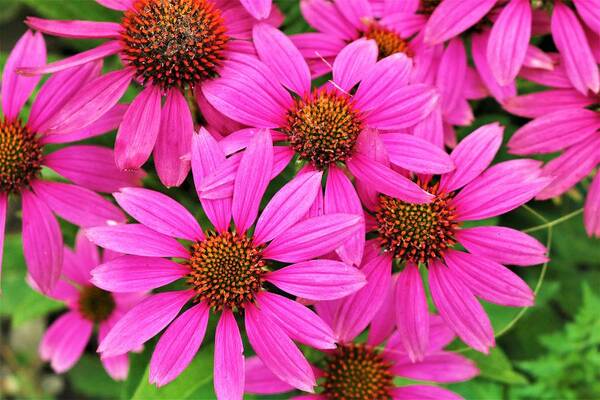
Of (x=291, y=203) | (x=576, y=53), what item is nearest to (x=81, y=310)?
(x=291, y=203)

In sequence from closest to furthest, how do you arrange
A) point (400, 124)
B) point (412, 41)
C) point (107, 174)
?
point (400, 124) → point (107, 174) → point (412, 41)

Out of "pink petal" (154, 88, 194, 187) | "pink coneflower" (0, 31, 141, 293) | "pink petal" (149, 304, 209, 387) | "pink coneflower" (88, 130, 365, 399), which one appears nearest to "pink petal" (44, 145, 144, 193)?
"pink coneflower" (0, 31, 141, 293)

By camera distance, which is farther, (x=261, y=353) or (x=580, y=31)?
(x=580, y=31)

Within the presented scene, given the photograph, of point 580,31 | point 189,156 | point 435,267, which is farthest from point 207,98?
point 580,31

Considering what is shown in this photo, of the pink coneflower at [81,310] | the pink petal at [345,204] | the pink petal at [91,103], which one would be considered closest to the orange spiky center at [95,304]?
the pink coneflower at [81,310]

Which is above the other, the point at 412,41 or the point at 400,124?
the point at 412,41

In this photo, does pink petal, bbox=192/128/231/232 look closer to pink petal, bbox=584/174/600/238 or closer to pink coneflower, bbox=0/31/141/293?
pink coneflower, bbox=0/31/141/293

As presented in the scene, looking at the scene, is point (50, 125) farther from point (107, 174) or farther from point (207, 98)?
point (207, 98)

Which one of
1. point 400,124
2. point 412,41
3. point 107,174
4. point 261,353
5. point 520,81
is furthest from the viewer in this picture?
point 520,81
